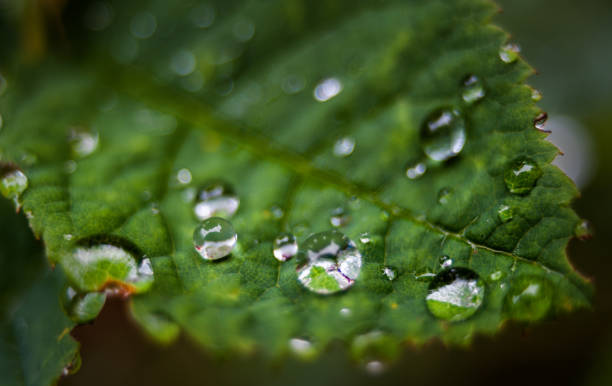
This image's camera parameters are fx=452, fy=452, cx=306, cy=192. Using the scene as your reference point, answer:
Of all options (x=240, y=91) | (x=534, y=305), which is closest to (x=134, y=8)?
(x=240, y=91)

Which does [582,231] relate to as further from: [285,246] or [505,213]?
[285,246]

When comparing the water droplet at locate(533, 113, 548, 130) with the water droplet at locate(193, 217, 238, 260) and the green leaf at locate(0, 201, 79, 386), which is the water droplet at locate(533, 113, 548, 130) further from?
the green leaf at locate(0, 201, 79, 386)

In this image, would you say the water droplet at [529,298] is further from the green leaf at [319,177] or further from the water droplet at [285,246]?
the water droplet at [285,246]

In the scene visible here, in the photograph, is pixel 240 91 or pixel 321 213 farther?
pixel 240 91

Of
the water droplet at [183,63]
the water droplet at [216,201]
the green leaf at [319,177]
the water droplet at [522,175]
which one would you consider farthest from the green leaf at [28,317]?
the water droplet at [522,175]

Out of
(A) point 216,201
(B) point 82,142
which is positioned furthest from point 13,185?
(A) point 216,201

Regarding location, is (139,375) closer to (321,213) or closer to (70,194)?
(70,194)
